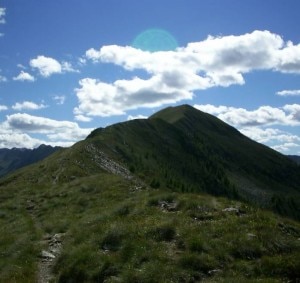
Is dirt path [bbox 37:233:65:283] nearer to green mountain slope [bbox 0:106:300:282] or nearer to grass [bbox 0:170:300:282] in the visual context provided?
green mountain slope [bbox 0:106:300:282]

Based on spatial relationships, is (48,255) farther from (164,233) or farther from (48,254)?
(164,233)

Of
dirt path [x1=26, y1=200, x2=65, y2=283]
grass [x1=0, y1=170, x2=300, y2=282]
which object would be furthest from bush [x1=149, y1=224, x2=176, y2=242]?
dirt path [x1=26, y1=200, x2=65, y2=283]

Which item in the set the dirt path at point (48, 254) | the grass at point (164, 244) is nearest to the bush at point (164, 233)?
the grass at point (164, 244)

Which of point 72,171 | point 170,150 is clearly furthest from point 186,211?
point 170,150

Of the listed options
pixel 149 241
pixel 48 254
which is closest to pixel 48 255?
pixel 48 254

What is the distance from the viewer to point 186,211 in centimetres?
2520

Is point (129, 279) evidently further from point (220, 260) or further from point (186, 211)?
point (186, 211)

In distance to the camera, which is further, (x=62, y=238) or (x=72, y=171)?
(x=72, y=171)

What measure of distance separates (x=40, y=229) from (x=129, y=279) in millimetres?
13867

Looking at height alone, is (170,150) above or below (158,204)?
→ above

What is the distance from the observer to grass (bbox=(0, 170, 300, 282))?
55.8ft

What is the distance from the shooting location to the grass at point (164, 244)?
55.8ft

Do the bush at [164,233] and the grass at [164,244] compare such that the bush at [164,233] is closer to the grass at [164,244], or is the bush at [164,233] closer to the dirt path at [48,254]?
the grass at [164,244]

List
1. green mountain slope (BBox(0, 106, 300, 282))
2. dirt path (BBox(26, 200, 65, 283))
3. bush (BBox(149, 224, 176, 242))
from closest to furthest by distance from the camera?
green mountain slope (BBox(0, 106, 300, 282))
dirt path (BBox(26, 200, 65, 283))
bush (BBox(149, 224, 176, 242))
